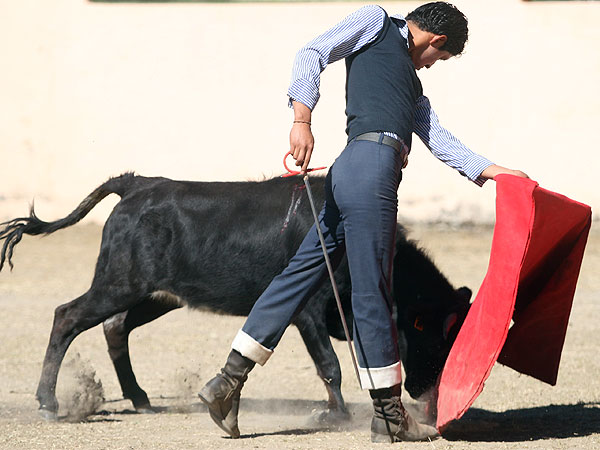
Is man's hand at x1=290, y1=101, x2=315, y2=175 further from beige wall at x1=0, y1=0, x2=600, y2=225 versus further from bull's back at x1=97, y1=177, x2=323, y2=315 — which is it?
beige wall at x1=0, y1=0, x2=600, y2=225

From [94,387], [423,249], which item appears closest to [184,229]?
[94,387]

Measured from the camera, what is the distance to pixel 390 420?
417cm

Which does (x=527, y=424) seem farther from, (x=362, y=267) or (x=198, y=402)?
(x=198, y=402)

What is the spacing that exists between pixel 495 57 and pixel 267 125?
126 inches

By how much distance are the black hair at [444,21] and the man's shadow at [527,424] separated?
5.84 feet

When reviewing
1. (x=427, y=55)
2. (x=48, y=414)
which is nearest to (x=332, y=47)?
(x=427, y=55)

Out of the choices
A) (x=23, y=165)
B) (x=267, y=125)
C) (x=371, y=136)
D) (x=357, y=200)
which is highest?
(x=371, y=136)

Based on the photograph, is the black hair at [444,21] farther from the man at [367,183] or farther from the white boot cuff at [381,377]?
the white boot cuff at [381,377]

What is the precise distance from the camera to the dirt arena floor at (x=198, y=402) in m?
4.39

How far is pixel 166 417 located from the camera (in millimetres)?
5145

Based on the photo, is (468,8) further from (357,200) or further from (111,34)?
(357,200)

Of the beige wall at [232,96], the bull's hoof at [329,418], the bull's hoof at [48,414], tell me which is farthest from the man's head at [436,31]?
the beige wall at [232,96]

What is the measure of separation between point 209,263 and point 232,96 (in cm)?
835

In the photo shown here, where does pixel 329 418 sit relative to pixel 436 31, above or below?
below
